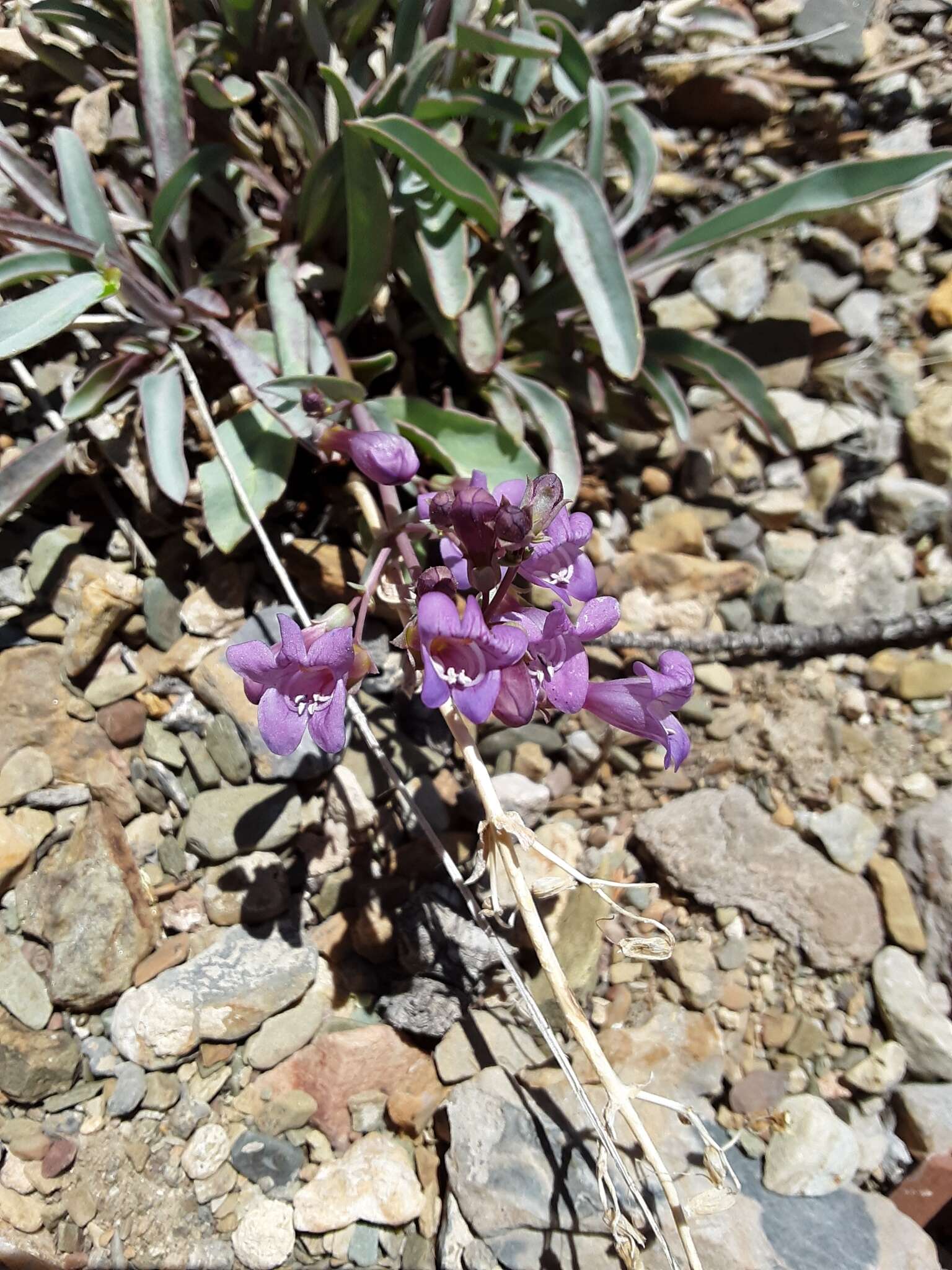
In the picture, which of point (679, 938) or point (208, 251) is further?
point (208, 251)

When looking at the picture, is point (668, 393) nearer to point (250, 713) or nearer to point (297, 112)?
point (297, 112)

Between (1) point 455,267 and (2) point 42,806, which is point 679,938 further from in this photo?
(1) point 455,267

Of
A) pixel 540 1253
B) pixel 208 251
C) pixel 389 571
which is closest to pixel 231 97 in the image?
pixel 208 251

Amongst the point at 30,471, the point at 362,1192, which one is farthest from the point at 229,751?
the point at 362,1192

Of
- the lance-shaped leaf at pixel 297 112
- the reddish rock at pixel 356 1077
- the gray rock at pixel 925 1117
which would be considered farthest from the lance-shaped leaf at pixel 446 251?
the gray rock at pixel 925 1117

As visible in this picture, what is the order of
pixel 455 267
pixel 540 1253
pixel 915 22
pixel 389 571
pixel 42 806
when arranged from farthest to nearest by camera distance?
1. pixel 915 22
2. pixel 455 267
3. pixel 42 806
4. pixel 389 571
5. pixel 540 1253

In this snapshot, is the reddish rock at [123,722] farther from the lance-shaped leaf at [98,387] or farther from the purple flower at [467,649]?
the purple flower at [467,649]

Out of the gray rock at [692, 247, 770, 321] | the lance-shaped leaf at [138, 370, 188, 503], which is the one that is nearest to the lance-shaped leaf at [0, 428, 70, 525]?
the lance-shaped leaf at [138, 370, 188, 503]
